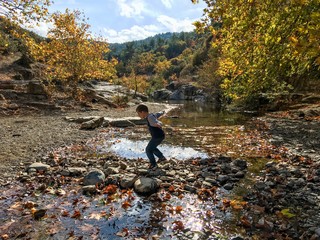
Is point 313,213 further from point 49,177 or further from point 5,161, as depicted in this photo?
point 5,161

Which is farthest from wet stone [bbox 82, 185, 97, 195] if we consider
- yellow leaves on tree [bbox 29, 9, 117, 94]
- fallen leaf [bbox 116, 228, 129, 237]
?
yellow leaves on tree [bbox 29, 9, 117, 94]

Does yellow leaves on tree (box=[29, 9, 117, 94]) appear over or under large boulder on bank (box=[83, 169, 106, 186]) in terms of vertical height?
over

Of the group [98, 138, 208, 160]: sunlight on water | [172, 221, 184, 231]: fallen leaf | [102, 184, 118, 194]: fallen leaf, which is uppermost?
[102, 184, 118, 194]: fallen leaf

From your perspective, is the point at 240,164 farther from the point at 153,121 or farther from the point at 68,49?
the point at 68,49

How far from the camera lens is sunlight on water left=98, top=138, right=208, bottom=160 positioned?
446 inches

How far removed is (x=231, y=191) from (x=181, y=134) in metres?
9.85

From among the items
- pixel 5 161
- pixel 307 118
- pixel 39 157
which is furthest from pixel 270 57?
pixel 307 118

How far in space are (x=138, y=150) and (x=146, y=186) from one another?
563 centimetres

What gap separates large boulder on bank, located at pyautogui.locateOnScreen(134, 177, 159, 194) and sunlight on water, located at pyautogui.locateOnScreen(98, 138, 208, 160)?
3.93 metres

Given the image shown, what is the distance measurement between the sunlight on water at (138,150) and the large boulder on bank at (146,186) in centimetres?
393

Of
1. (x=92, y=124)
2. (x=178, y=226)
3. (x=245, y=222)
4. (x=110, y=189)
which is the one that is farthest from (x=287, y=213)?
(x=92, y=124)

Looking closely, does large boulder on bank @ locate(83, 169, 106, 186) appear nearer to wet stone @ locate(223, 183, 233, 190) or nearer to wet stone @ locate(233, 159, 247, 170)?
wet stone @ locate(223, 183, 233, 190)

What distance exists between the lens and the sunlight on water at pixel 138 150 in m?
11.3

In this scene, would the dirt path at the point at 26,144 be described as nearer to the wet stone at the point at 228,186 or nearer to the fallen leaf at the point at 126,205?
the fallen leaf at the point at 126,205
